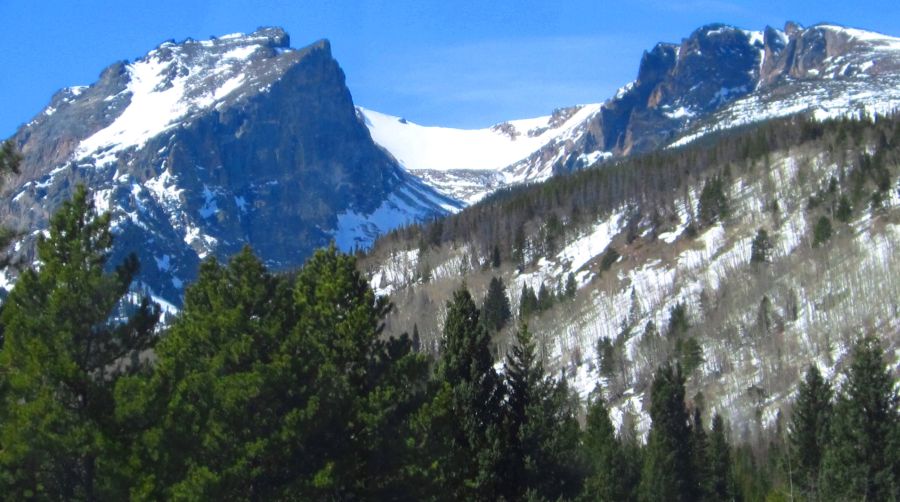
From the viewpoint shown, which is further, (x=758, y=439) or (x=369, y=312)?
(x=758, y=439)

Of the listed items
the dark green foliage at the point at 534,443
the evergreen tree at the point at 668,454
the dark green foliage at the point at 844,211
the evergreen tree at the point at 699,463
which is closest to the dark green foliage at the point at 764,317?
the dark green foliage at the point at 844,211

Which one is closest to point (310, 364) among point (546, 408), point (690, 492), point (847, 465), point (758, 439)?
point (546, 408)

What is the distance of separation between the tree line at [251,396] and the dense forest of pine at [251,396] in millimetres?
50

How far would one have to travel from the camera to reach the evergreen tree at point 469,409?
39125mm

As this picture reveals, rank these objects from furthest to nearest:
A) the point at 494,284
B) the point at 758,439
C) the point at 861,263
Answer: the point at 494,284 → the point at 861,263 → the point at 758,439

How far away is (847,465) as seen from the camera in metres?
52.8

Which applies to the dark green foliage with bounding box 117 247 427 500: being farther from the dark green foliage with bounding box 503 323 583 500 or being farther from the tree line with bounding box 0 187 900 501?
the dark green foliage with bounding box 503 323 583 500

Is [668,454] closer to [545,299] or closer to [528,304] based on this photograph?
[528,304]

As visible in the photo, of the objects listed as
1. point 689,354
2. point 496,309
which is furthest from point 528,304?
point 689,354

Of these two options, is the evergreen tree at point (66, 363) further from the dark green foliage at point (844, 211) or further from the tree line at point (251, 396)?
the dark green foliage at point (844, 211)

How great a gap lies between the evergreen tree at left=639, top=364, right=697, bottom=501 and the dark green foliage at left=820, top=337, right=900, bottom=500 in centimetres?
1508

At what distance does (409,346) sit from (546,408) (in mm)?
6553

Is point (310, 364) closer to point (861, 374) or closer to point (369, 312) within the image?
point (369, 312)

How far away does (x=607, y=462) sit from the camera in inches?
2502
